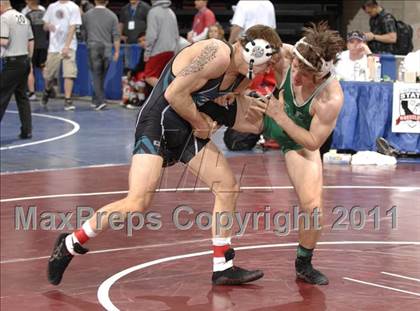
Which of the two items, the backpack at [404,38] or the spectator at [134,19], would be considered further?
the spectator at [134,19]

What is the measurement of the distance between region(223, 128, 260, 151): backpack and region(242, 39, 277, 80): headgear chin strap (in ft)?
20.4

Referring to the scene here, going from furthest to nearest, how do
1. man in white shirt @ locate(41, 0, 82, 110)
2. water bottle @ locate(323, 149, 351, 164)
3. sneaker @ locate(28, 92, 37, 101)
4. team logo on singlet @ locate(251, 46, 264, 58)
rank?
sneaker @ locate(28, 92, 37, 101) < man in white shirt @ locate(41, 0, 82, 110) < water bottle @ locate(323, 149, 351, 164) < team logo on singlet @ locate(251, 46, 264, 58)

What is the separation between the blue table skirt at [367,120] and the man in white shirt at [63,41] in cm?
625

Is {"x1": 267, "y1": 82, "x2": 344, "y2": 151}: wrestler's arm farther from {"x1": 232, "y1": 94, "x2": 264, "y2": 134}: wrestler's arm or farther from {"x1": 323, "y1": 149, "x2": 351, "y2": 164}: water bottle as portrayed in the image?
{"x1": 323, "y1": 149, "x2": 351, "y2": 164}: water bottle

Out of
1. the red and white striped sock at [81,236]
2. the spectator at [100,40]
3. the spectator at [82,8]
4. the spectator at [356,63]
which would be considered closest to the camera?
the red and white striped sock at [81,236]

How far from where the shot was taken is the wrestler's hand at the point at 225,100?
6.34 meters

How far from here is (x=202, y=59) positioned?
19.5 ft

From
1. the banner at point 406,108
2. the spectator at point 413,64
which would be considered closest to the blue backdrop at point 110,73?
the spectator at point 413,64

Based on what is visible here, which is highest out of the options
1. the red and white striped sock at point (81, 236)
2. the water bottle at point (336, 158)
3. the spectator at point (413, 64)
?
the spectator at point (413, 64)

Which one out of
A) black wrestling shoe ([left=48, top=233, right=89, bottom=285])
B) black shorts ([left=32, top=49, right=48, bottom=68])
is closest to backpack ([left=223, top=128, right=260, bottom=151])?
black wrestling shoe ([left=48, top=233, right=89, bottom=285])

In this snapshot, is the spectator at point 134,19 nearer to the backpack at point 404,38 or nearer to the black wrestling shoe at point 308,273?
the backpack at point 404,38

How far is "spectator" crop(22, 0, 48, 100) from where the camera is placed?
1764cm

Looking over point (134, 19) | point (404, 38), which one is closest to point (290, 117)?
point (404, 38)

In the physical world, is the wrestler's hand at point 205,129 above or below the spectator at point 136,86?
above
